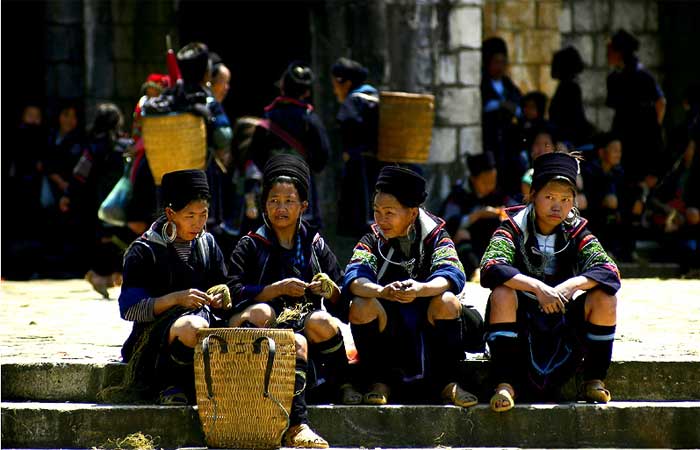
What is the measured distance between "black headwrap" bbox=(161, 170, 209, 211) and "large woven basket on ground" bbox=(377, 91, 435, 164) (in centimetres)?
403

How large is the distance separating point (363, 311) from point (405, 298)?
0.69 ft

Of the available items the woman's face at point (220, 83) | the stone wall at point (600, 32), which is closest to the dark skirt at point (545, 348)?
the woman's face at point (220, 83)

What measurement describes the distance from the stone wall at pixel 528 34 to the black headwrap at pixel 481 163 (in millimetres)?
3147

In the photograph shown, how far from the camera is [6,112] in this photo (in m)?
14.6

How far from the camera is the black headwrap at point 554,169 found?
7387 millimetres

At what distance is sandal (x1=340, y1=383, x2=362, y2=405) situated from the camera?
23.7ft

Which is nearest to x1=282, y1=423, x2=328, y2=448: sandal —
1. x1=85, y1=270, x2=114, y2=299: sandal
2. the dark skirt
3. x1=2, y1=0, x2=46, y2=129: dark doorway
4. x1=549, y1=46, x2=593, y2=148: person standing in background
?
the dark skirt

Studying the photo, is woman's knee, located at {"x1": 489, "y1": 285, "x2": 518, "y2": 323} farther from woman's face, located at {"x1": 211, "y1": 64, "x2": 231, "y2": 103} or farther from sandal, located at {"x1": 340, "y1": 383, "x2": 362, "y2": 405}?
woman's face, located at {"x1": 211, "y1": 64, "x2": 231, "y2": 103}

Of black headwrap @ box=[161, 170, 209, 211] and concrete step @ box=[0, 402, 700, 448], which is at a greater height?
black headwrap @ box=[161, 170, 209, 211]

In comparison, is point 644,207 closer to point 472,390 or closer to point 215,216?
point 215,216

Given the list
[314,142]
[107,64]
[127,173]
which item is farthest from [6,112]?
[314,142]

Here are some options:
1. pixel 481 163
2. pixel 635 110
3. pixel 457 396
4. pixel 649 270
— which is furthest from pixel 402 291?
pixel 635 110

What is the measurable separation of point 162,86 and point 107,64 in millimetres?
2743

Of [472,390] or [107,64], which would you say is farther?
[107,64]
